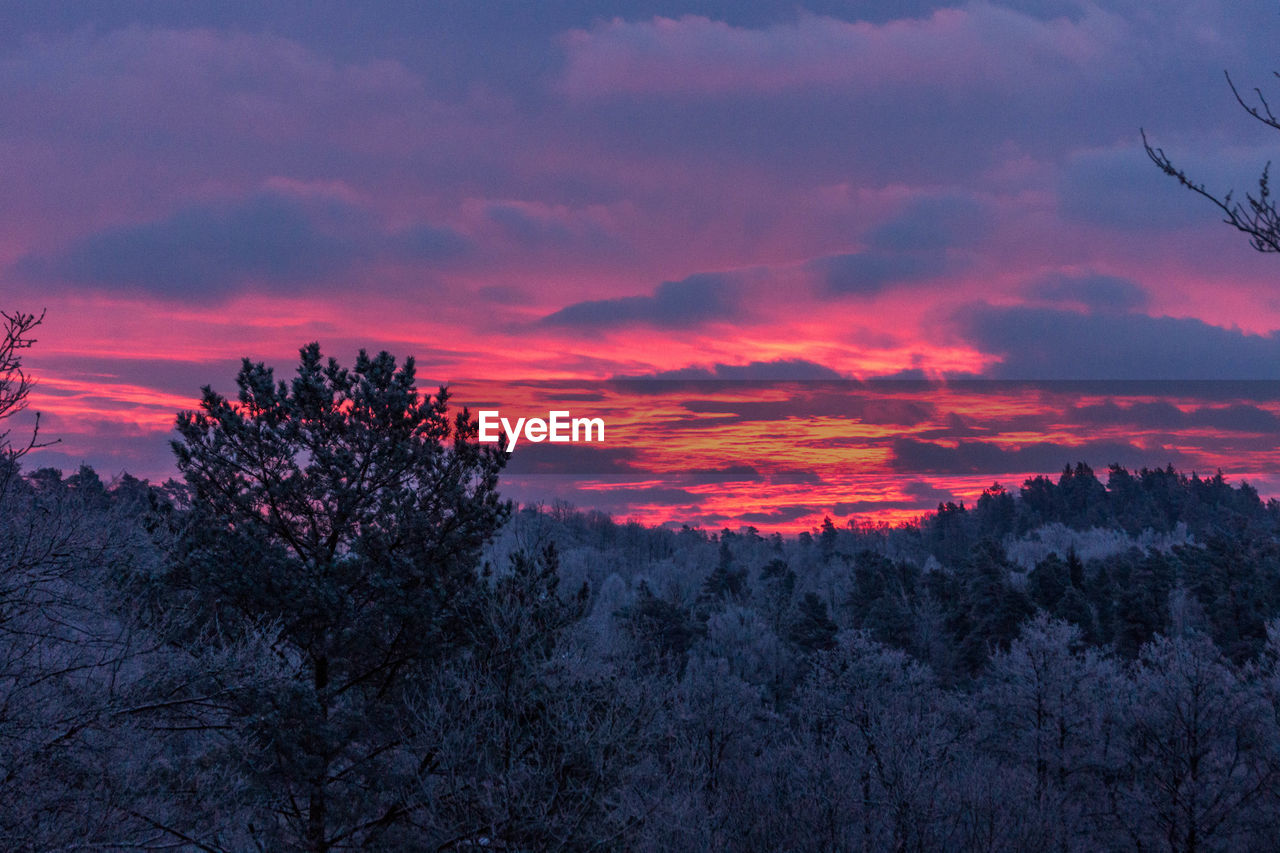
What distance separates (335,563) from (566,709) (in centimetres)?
634

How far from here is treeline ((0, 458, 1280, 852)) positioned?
1407 centimetres

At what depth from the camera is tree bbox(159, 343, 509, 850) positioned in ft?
60.7

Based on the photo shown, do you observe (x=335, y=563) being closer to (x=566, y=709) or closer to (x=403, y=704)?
(x=403, y=704)

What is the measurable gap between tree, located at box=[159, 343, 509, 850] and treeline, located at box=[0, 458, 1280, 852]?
10 cm

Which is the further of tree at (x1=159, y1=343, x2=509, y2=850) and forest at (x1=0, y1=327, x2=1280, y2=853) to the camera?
tree at (x1=159, y1=343, x2=509, y2=850)

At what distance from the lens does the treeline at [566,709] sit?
46.2 ft

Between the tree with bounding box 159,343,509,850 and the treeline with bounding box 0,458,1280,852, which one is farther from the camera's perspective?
the tree with bounding box 159,343,509,850

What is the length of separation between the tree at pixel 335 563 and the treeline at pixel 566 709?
0.33 ft

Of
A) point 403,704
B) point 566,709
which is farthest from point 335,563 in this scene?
point 566,709

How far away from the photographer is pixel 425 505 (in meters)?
20.2

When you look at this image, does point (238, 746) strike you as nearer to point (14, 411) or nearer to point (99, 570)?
point (99, 570)

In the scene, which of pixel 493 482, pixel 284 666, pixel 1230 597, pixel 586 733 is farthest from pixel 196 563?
pixel 1230 597

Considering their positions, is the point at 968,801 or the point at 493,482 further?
the point at 968,801

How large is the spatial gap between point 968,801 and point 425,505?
918 inches
